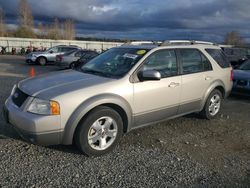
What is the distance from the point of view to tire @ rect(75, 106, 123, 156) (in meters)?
3.96

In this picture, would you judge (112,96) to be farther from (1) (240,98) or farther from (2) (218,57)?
(1) (240,98)

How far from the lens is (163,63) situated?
4.99 m

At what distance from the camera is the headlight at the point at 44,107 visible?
146 inches

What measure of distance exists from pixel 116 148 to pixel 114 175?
0.87 m

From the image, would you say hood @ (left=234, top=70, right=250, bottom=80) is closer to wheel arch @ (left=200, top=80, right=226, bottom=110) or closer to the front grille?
wheel arch @ (left=200, top=80, right=226, bottom=110)

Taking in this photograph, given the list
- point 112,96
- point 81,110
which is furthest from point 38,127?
point 112,96

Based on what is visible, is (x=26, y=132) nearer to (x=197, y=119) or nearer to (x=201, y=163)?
(x=201, y=163)

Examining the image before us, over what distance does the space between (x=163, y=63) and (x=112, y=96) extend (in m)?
1.36

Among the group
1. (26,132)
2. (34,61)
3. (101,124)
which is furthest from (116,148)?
(34,61)

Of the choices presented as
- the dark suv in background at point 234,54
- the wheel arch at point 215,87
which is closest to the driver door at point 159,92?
the wheel arch at point 215,87

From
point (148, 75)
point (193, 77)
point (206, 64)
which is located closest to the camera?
point (148, 75)

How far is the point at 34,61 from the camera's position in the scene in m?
20.5

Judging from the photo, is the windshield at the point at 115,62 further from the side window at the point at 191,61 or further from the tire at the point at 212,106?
the tire at the point at 212,106

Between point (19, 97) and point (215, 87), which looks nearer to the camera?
point (19, 97)
